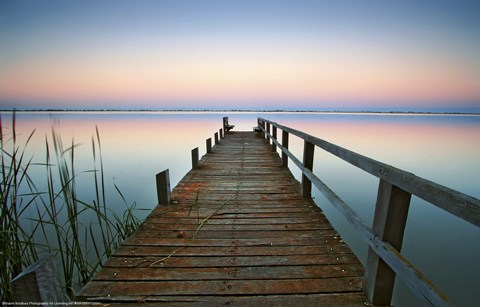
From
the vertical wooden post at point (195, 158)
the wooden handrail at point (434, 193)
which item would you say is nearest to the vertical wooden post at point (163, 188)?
the vertical wooden post at point (195, 158)

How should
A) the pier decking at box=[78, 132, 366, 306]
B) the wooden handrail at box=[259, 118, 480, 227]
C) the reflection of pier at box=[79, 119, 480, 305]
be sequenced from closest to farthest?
the wooden handrail at box=[259, 118, 480, 227] → the reflection of pier at box=[79, 119, 480, 305] → the pier decking at box=[78, 132, 366, 306]

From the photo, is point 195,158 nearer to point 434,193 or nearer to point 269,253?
point 269,253

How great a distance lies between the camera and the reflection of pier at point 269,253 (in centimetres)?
157

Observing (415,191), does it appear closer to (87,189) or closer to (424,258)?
(424,258)

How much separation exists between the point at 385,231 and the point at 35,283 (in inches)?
76.9

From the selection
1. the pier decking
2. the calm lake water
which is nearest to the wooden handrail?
the pier decking

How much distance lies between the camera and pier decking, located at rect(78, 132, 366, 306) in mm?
1961

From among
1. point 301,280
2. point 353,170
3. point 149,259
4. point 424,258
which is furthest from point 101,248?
point 353,170

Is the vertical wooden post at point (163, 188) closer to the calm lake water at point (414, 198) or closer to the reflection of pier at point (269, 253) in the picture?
the reflection of pier at point (269, 253)

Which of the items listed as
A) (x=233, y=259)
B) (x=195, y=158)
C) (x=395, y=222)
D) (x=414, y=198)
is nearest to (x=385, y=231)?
(x=395, y=222)

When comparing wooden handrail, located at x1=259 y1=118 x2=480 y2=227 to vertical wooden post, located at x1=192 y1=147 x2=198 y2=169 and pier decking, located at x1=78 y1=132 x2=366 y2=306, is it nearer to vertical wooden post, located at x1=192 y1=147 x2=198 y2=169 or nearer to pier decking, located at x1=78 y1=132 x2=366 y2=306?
pier decking, located at x1=78 y1=132 x2=366 y2=306

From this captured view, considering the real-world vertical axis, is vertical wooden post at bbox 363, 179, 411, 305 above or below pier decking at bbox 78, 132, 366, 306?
above

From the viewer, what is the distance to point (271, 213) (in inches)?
140

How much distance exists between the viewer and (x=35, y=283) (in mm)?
1055
